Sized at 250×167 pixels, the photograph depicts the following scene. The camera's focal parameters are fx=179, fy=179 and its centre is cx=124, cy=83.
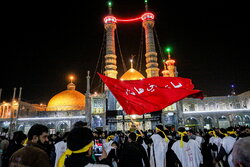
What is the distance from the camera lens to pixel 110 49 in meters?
38.2

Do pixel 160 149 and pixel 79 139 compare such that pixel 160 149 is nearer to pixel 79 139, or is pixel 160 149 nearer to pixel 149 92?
pixel 149 92

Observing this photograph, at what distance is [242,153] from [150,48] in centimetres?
3823

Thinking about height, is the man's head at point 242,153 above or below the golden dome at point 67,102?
below

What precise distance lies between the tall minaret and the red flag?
2959 cm

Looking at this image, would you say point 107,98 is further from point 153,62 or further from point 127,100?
point 127,100

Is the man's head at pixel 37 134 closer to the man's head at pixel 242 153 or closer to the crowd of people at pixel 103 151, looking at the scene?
the crowd of people at pixel 103 151

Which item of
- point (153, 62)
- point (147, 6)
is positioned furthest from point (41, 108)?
point (147, 6)

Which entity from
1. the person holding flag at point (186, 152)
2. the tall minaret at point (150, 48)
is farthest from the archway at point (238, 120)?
the person holding flag at point (186, 152)

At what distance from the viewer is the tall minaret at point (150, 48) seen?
1464 inches

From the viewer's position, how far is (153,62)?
37781 millimetres

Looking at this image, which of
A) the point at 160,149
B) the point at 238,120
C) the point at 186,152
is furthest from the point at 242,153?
the point at 238,120

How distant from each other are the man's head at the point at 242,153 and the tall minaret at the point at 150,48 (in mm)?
35571

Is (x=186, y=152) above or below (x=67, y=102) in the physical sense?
below

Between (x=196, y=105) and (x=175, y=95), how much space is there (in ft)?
124
